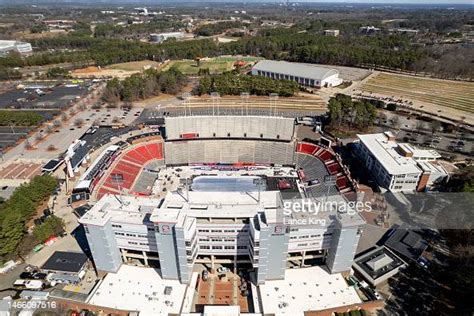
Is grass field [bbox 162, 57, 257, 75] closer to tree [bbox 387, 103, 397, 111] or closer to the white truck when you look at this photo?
tree [bbox 387, 103, 397, 111]

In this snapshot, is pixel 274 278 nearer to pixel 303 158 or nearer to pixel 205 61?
pixel 303 158

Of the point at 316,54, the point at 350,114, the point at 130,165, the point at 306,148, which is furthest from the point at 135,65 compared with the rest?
the point at 306,148

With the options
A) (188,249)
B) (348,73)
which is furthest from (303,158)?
(348,73)

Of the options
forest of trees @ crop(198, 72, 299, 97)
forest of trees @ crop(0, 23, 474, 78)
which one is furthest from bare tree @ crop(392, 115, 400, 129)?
forest of trees @ crop(0, 23, 474, 78)

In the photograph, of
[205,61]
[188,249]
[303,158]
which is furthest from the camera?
[205,61]

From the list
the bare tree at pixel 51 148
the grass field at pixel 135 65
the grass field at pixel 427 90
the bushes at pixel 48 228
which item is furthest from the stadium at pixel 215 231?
the grass field at pixel 135 65

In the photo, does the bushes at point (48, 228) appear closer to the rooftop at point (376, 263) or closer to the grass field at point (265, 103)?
the rooftop at point (376, 263)
